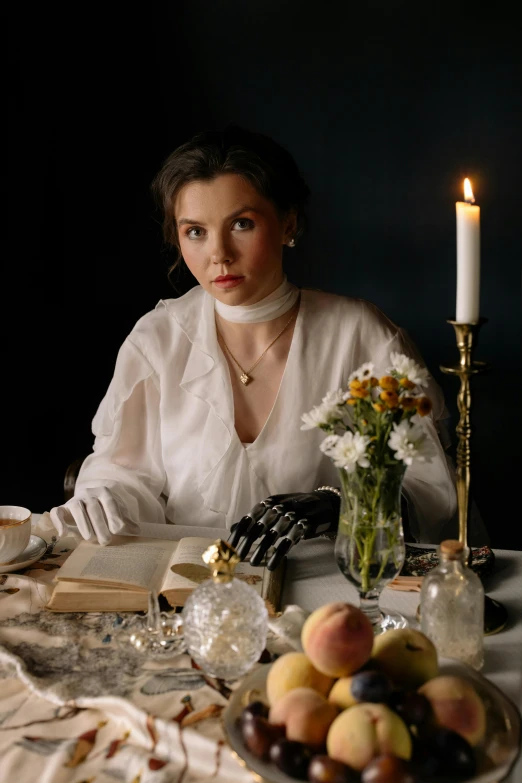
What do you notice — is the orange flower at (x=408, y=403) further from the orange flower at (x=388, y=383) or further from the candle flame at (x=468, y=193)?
the candle flame at (x=468, y=193)

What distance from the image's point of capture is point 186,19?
272 cm

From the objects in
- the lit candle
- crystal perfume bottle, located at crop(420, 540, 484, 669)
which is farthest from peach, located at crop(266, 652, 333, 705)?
the lit candle

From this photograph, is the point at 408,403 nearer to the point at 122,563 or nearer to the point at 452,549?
the point at 452,549

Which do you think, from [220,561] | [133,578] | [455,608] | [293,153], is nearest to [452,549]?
Result: [455,608]

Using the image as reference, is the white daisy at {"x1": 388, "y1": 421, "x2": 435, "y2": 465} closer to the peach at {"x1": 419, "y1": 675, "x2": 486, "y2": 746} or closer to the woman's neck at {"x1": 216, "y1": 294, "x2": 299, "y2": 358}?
the peach at {"x1": 419, "y1": 675, "x2": 486, "y2": 746}

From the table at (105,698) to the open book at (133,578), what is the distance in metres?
0.03

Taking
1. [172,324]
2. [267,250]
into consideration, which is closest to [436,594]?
[267,250]

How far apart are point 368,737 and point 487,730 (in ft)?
0.54

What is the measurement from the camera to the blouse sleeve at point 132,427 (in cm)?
193

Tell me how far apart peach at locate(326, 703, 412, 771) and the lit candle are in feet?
1.70

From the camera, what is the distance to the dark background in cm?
267

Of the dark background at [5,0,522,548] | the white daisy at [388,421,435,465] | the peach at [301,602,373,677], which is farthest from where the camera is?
the dark background at [5,0,522,548]

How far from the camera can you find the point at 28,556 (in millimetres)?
1452

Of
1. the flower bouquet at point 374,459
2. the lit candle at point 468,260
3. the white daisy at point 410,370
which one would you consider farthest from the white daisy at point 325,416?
the lit candle at point 468,260
